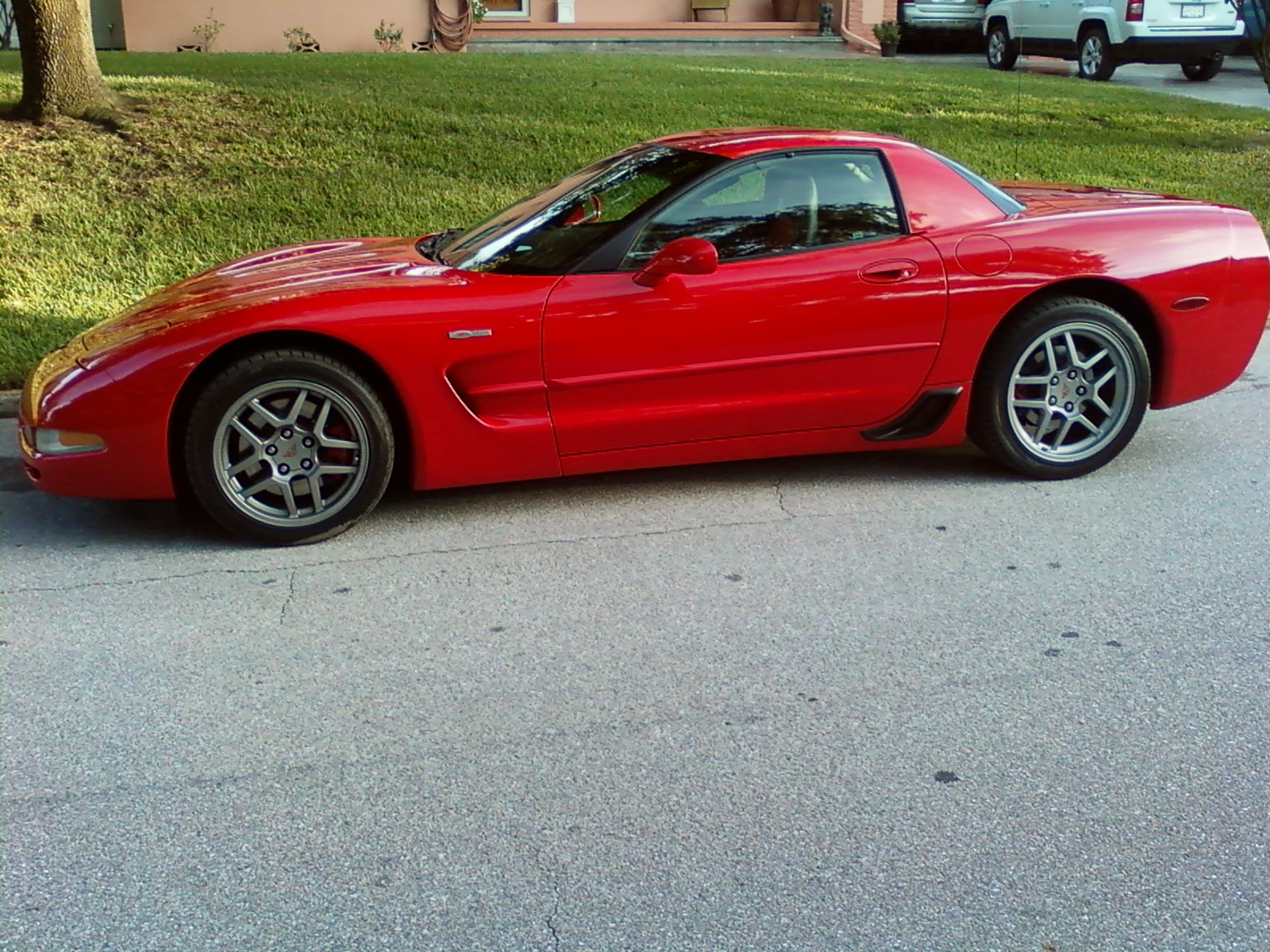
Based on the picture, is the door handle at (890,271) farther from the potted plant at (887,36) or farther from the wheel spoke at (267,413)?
the potted plant at (887,36)

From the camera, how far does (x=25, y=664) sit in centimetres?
399

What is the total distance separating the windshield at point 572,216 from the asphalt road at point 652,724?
936 millimetres

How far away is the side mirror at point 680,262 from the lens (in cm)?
494

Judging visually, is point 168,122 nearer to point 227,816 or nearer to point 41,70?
point 41,70

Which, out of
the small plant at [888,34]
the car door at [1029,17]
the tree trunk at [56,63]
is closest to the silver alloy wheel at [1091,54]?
the car door at [1029,17]

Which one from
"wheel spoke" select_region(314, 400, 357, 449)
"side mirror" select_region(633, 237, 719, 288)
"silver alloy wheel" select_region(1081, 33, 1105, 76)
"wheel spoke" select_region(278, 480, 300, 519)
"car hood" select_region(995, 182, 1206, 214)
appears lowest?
"wheel spoke" select_region(278, 480, 300, 519)

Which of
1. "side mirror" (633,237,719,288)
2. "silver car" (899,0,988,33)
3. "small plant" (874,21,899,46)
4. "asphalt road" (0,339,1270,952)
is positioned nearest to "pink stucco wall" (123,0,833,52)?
"small plant" (874,21,899,46)

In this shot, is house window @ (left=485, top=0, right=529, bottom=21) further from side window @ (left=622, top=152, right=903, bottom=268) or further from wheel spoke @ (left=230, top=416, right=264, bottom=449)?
wheel spoke @ (left=230, top=416, right=264, bottom=449)

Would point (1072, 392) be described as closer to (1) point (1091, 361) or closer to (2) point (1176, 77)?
(1) point (1091, 361)

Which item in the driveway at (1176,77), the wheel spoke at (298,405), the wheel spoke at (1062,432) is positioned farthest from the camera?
the driveway at (1176,77)

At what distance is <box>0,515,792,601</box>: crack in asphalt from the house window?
58.4 ft

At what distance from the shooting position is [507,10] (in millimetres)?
21797

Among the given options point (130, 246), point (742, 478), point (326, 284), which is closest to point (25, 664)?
point (326, 284)

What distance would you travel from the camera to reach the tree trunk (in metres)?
10.3
